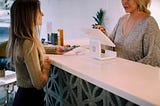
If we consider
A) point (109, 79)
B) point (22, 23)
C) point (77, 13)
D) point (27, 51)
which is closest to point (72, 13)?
point (77, 13)

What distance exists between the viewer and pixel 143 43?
7.14 feet

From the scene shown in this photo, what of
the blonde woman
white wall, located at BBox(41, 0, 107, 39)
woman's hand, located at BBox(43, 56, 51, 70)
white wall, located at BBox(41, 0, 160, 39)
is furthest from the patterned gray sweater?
white wall, located at BBox(41, 0, 107, 39)

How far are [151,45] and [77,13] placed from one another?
3884mm

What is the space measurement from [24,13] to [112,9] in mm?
3505

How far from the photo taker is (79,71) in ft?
5.37

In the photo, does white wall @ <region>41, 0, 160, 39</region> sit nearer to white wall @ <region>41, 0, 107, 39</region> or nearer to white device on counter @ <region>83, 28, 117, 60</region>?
white wall @ <region>41, 0, 107, 39</region>

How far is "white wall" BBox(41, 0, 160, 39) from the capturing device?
5071 millimetres

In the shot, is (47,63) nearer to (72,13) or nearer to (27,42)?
(27,42)

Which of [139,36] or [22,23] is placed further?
[139,36]

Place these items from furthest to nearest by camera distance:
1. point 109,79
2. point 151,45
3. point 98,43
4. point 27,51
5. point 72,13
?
point 72,13
point 151,45
point 98,43
point 27,51
point 109,79

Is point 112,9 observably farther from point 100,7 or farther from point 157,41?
point 157,41

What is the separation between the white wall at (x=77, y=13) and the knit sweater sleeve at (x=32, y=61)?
3.09 metres

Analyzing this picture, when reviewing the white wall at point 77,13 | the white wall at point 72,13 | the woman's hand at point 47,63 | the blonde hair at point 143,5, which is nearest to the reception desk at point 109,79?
the woman's hand at point 47,63

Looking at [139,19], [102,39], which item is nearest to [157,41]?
[139,19]
